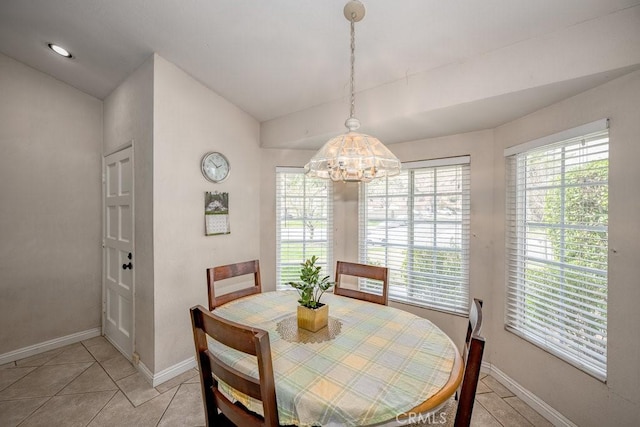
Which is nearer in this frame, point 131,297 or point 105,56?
point 105,56

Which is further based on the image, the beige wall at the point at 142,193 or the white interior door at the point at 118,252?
the white interior door at the point at 118,252

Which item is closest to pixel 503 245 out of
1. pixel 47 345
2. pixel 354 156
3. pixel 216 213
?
pixel 354 156

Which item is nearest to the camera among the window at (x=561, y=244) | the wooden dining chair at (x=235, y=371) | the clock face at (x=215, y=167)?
the wooden dining chair at (x=235, y=371)

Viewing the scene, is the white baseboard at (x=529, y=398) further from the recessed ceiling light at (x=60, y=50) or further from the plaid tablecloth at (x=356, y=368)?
the recessed ceiling light at (x=60, y=50)

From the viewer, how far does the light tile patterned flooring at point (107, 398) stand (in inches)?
75.3

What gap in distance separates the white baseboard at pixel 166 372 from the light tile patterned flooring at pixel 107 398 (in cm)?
4

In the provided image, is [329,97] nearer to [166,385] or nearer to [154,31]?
[154,31]

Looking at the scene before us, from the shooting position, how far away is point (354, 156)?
1.48m

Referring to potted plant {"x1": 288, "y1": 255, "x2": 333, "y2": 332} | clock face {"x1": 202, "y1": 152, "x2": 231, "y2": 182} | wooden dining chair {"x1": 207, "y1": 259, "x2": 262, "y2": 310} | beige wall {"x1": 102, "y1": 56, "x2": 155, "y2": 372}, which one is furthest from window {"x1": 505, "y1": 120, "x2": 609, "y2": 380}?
beige wall {"x1": 102, "y1": 56, "x2": 155, "y2": 372}

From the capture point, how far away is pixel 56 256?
2.93 meters

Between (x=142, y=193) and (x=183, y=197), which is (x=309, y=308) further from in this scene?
(x=142, y=193)

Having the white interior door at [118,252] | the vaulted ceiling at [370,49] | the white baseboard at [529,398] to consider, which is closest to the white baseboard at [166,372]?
the white interior door at [118,252]

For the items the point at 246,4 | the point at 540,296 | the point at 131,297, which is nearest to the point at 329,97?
the point at 246,4

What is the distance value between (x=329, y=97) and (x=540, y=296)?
2.43 meters
